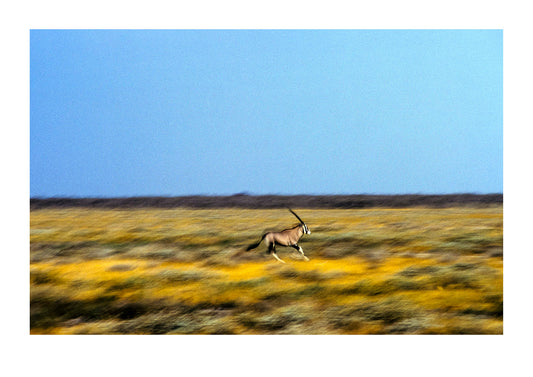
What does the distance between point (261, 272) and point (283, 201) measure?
0.74m

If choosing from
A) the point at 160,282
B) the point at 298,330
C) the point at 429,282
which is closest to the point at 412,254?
the point at 429,282

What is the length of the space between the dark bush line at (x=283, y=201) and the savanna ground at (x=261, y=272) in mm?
62

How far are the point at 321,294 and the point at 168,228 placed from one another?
5.43 feet

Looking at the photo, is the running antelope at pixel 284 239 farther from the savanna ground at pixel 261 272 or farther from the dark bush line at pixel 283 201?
the dark bush line at pixel 283 201

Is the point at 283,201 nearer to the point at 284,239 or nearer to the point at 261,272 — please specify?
the point at 284,239

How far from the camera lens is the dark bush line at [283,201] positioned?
5227 mm

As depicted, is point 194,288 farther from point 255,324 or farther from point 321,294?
point 321,294

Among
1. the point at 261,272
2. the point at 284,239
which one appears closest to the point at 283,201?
the point at 284,239

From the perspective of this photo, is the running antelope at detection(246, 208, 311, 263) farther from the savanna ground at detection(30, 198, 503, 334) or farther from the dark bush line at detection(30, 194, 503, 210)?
the dark bush line at detection(30, 194, 503, 210)

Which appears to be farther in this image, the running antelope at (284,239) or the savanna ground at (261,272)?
the running antelope at (284,239)

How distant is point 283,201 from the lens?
5.28 m

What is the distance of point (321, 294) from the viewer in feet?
16.0

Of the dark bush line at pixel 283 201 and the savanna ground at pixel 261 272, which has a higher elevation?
the dark bush line at pixel 283 201

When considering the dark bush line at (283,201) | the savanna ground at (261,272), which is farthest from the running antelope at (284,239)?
the dark bush line at (283,201)
